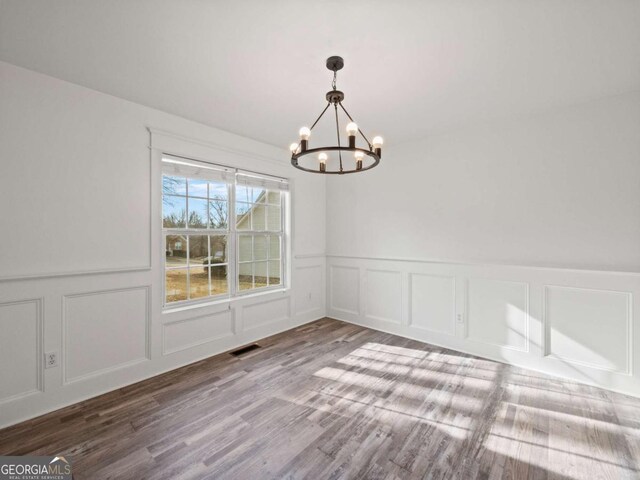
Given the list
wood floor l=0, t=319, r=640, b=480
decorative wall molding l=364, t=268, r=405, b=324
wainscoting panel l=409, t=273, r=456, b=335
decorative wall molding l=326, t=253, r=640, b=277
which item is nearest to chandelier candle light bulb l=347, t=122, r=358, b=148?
wood floor l=0, t=319, r=640, b=480

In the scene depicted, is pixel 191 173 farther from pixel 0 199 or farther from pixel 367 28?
pixel 367 28

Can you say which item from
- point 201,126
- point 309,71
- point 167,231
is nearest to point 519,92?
point 309,71

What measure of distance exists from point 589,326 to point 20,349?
4947 millimetres

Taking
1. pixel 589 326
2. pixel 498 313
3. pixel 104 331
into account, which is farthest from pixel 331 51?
pixel 589 326

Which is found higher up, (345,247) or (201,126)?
(201,126)

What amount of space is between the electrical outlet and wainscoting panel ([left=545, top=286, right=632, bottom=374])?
458 cm

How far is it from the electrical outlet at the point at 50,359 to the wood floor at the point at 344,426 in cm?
38

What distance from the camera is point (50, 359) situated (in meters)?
2.32

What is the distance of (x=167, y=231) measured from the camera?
121 inches

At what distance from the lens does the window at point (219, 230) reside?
3162 mm

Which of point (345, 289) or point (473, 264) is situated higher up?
point (473, 264)

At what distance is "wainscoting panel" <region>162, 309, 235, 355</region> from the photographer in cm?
305

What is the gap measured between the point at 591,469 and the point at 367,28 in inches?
120

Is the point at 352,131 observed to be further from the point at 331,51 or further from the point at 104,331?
the point at 104,331
